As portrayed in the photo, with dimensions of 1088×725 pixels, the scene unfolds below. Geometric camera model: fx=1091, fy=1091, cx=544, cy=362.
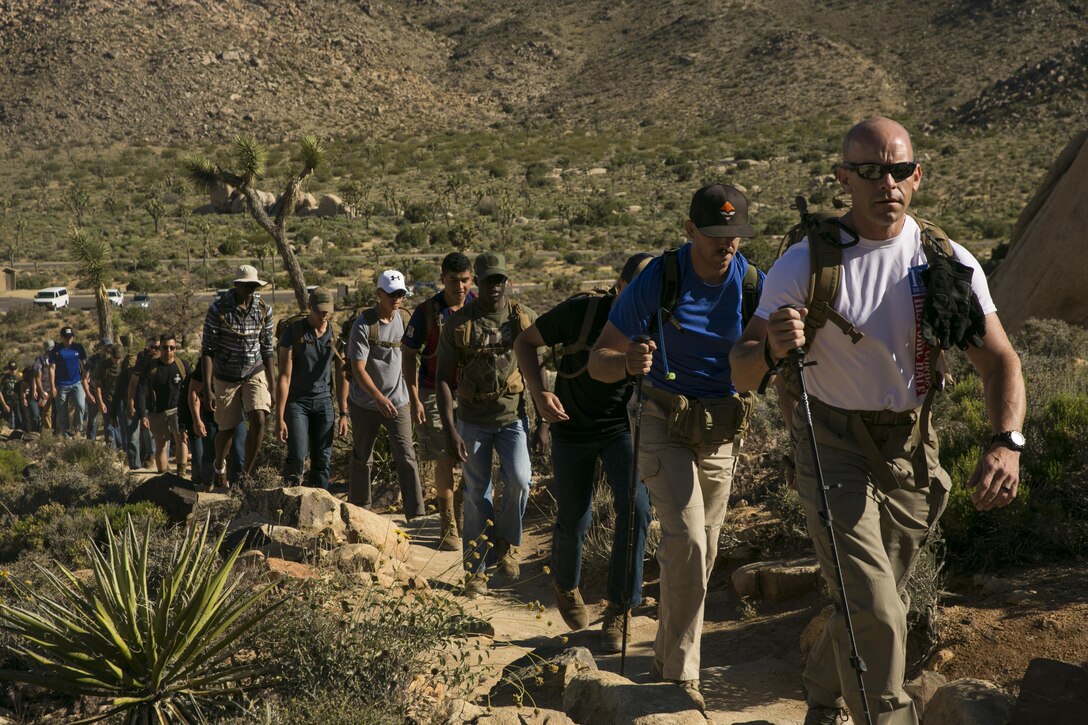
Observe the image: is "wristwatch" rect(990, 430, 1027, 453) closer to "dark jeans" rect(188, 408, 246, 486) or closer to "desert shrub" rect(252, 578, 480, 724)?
"desert shrub" rect(252, 578, 480, 724)

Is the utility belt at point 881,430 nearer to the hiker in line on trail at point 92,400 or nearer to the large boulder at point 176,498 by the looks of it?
the large boulder at point 176,498

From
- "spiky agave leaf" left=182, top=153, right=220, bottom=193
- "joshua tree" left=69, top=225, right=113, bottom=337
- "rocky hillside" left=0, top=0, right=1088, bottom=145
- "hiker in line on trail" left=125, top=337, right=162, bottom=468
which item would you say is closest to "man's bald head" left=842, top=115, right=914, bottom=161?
"hiker in line on trail" left=125, top=337, right=162, bottom=468

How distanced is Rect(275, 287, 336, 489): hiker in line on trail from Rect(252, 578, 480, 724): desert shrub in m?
4.13

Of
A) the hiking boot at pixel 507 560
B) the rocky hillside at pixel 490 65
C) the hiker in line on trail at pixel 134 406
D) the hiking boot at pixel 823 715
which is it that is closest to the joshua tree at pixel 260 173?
the hiker in line on trail at pixel 134 406

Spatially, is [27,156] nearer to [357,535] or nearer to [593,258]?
[593,258]

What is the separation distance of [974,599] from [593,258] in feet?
102

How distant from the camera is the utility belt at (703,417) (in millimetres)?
4270

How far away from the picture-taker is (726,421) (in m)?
4.32

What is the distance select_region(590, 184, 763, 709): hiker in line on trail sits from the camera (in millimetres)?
4250

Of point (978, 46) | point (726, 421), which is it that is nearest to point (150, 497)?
point (726, 421)

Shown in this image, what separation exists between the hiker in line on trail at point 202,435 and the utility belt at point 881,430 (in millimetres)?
6523

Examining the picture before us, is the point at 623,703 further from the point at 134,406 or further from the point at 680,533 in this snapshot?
the point at 134,406

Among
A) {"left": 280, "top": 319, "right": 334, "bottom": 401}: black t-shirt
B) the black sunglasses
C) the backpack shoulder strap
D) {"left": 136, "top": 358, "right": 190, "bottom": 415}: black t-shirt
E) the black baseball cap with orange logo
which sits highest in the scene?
the black sunglasses

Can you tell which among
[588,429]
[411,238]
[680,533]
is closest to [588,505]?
[588,429]
